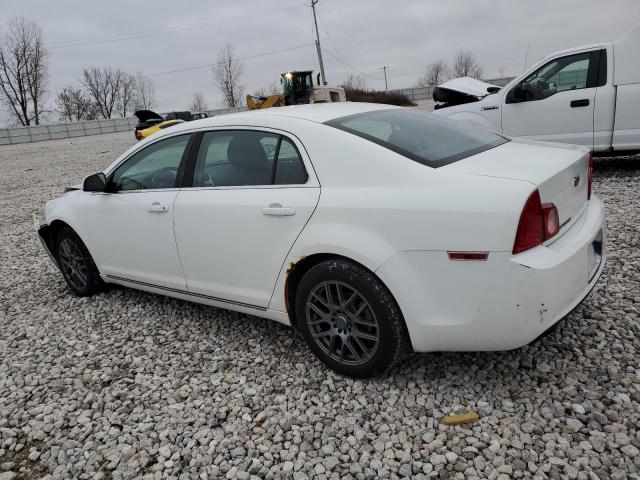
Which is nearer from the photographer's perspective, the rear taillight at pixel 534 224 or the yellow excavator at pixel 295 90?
the rear taillight at pixel 534 224

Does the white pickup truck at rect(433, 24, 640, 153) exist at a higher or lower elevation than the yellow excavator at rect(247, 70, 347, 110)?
lower

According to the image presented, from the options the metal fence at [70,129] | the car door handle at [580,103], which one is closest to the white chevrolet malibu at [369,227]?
the car door handle at [580,103]

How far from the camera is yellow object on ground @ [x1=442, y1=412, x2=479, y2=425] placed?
2.43 meters

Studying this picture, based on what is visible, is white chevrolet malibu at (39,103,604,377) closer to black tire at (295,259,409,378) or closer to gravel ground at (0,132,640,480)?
black tire at (295,259,409,378)

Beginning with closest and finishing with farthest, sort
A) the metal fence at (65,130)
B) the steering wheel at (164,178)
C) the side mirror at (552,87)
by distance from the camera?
the steering wheel at (164,178), the side mirror at (552,87), the metal fence at (65,130)

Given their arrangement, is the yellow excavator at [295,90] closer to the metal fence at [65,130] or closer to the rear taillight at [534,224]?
the metal fence at [65,130]

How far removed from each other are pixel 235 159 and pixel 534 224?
1900 millimetres

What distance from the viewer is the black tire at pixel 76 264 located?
4.41m

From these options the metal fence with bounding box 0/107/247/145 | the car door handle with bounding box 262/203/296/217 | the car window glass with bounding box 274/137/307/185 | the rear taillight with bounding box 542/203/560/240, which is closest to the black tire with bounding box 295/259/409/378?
the car door handle with bounding box 262/203/296/217

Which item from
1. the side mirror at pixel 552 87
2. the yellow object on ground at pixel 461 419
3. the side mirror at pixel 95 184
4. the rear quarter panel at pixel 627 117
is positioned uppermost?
the side mirror at pixel 552 87

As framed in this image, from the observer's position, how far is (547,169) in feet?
8.00

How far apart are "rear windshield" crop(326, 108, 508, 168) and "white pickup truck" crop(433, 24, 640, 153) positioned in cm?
437

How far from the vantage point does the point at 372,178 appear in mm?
2543

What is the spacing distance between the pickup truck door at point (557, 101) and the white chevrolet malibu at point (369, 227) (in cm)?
445
